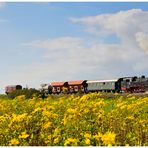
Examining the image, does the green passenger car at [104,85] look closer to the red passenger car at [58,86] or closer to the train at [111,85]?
the train at [111,85]

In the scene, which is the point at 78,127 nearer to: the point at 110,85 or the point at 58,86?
the point at 110,85

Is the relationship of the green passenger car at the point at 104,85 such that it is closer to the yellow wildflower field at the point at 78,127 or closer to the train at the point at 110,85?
→ the train at the point at 110,85

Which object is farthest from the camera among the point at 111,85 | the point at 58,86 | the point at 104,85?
the point at 58,86

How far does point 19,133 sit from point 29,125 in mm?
419

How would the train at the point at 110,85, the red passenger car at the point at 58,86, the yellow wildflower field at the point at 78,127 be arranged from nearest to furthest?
the yellow wildflower field at the point at 78,127 < the train at the point at 110,85 < the red passenger car at the point at 58,86

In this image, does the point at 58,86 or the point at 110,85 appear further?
the point at 58,86

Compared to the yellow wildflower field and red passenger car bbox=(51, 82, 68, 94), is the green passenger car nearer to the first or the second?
red passenger car bbox=(51, 82, 68, 94)

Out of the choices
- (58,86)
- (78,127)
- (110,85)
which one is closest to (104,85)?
(110,85)

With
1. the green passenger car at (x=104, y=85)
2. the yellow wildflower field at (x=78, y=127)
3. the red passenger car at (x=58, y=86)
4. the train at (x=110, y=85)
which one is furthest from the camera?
the red passenger car at (x=58, y=86)

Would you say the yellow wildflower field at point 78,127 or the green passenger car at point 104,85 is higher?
the green passenger car at point 104,85

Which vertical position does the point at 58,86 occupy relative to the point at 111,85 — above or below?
above

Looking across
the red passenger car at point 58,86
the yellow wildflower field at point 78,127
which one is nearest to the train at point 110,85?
the red passenger car at point 58,86

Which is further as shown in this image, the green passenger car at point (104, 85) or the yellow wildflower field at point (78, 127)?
the green passenger car at point (104, 85)

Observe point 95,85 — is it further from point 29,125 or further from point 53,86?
point 29,125
